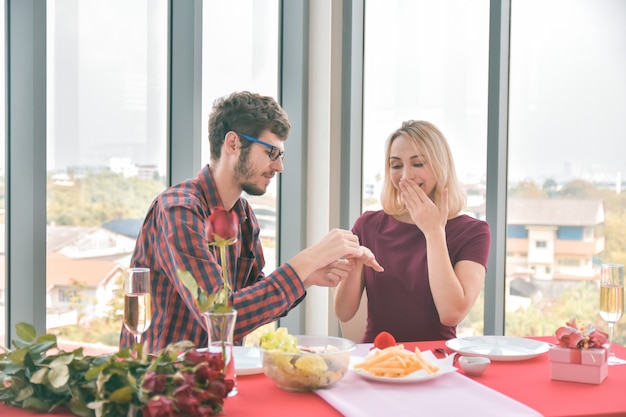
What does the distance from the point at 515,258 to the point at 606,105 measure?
2.44 feet

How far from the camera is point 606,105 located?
118 inches

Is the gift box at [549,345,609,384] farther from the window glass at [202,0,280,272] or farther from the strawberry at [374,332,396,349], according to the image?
the window glass at [202,0,280,272]

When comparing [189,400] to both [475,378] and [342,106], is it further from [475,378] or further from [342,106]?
[342,106]

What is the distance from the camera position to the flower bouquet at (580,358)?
1.64m

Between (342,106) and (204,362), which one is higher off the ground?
(342,106)

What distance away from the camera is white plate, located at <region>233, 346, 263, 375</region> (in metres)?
1.66

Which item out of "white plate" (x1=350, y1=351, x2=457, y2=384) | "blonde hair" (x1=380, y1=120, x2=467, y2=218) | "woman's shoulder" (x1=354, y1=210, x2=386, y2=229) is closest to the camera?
"white plate" (x1=350, y1=351, x2=457, y2=384)

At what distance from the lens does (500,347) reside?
6.43 feet

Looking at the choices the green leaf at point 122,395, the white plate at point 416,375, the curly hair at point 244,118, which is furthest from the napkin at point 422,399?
the curly hair at point 244,118

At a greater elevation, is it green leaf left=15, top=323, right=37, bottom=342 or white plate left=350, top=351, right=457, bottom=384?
green leaf left=15, top=323, right=37, bottom=342

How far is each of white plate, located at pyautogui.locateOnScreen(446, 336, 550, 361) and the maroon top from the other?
0.54 m

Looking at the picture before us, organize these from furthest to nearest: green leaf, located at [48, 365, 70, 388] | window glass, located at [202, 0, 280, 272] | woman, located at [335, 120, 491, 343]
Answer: window glass, located at [202, 0, 280, 272]
woman, located at [335, 120, 491, 343]
green leaf, located at [48, 365, 70, 388]

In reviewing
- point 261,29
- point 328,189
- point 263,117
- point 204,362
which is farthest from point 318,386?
point 261,29

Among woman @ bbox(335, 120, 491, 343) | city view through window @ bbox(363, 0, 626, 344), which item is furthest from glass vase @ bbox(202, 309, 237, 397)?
city view through window @ bbox(363, 0, 626, 344)
